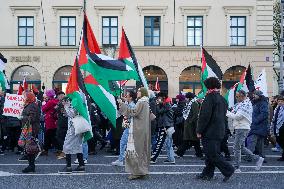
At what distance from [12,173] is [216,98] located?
14.6ft

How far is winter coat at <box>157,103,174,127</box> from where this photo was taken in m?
13.5

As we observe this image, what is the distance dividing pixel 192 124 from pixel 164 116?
4.80 feet

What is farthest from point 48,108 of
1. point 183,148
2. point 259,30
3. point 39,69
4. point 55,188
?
point 259,30

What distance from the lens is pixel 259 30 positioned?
3569cm

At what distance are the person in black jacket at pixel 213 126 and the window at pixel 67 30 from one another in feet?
85.1

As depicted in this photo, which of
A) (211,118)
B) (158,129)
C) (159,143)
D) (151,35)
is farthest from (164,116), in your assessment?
(151,35)

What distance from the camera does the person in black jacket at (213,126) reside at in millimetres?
10102

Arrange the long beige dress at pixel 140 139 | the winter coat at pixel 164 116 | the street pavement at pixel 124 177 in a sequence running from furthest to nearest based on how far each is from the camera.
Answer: the winter coat at pixel 164 116
the long beige dress at pixel 140 139
the street pavement at pixel 124 177

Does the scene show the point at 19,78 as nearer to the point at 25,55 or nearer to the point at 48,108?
the point at 25,55

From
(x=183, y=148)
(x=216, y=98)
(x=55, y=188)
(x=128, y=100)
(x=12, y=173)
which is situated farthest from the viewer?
(x=183, y=148)

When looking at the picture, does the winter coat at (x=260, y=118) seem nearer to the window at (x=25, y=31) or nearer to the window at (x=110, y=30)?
the window at (x=110, y=30)

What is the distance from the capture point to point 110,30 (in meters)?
35.6

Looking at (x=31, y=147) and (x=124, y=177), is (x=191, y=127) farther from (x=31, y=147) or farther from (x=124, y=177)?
(x=31, y=147)

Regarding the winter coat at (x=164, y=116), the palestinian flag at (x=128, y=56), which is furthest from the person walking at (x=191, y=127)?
the palestinian flag at (x=128, y=56)
